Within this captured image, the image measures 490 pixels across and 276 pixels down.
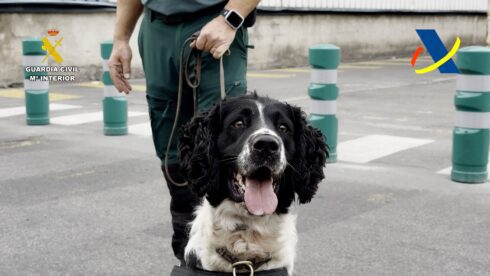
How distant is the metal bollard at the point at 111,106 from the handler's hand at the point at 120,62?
5.11 metres

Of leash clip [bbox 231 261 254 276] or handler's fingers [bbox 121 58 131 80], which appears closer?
leash clip [bbox 231 261 254 276]

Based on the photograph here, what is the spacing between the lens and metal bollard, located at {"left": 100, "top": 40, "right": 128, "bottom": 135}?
880 cm

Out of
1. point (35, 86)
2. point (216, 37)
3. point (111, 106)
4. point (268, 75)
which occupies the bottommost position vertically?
point (268, 75)

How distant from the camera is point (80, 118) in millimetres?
10352

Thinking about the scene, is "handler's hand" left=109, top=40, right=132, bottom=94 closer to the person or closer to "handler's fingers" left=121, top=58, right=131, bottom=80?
"handler's fingers" left=121, top=58, right=131, bottom=80

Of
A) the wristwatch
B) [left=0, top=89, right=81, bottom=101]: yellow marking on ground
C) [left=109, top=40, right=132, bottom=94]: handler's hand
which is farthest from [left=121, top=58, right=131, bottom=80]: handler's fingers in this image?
[left=0, top=89, right=81, bottom=101]: yellow marking on ground

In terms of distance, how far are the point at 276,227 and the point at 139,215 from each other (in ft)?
8.59

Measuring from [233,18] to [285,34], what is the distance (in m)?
17.4

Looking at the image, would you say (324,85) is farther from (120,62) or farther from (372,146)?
(120,62)

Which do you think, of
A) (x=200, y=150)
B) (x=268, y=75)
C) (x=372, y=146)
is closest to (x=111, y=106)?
(x=372, y=146)

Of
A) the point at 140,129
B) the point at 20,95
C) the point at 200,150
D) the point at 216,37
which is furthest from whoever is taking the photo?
the point at 20,95

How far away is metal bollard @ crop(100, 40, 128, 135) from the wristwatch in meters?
5.85

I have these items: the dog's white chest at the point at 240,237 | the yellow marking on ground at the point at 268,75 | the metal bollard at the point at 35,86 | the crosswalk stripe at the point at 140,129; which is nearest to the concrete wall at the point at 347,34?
the yellow marking on ground at the point at 268,75

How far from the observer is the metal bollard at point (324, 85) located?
7176 mm
